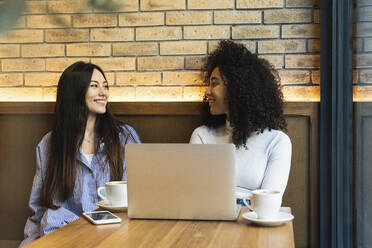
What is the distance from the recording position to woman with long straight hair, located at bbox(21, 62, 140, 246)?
229 centimetres

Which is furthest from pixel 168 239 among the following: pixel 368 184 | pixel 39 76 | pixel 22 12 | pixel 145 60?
pixel 22 12

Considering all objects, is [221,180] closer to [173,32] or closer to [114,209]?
[114,209]

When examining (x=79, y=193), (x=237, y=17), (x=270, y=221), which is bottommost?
(x=79, y=193)

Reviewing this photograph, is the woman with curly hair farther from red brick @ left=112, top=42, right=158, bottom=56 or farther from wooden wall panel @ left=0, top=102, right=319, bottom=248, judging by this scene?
red brick @ left=112, top=42, right=158, bottom=56

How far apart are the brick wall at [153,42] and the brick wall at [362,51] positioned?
2.40ft

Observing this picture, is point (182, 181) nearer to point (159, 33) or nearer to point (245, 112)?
point (245, 112)

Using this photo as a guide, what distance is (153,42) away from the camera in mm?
2719

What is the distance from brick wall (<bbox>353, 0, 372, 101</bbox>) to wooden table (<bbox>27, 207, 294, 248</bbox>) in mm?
587

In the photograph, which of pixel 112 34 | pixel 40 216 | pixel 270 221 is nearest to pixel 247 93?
pixel 112 34

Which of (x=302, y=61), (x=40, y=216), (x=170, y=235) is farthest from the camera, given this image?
(x=302, y=61)

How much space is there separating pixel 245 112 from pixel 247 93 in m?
0.11

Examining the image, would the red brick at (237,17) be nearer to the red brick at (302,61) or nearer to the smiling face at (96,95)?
the red brick at (302,61)

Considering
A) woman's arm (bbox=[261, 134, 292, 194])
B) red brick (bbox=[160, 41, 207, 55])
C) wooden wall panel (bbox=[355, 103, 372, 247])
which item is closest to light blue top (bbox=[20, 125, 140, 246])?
red brick (bbox=[160, 41, 207, 55])

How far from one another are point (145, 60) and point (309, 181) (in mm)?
1210
